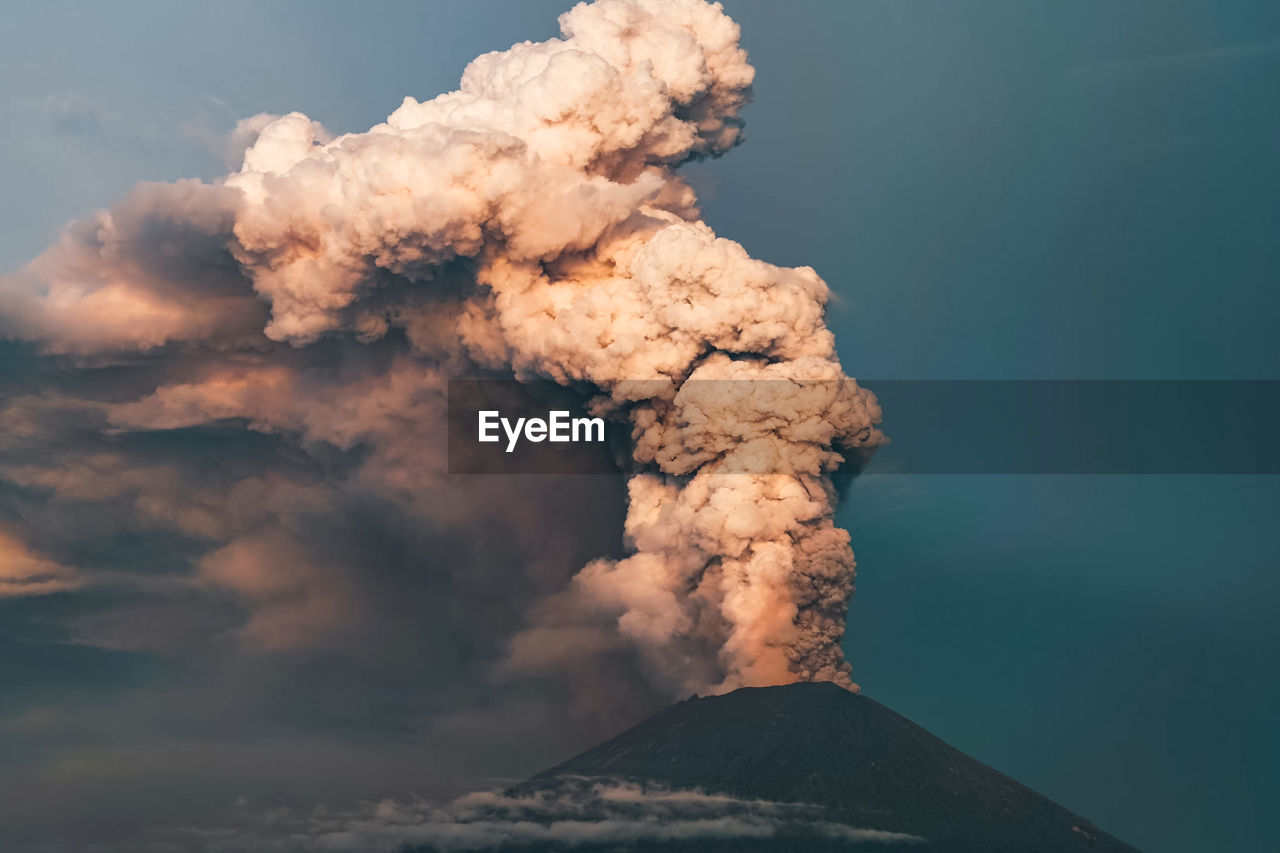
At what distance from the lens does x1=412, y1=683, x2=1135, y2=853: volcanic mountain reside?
4922cm

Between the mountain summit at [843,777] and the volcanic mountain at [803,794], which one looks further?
the mountain summit at [843,777]

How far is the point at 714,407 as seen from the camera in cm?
4966

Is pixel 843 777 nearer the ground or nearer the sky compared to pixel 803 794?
nearer the sky

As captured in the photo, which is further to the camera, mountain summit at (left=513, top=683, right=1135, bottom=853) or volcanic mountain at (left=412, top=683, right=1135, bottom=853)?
mountain summit at (left=513, top=683, right=1135, bottom=853)

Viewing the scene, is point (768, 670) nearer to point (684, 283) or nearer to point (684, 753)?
point (684, 753)

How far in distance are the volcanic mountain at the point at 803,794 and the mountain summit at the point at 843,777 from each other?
4cm

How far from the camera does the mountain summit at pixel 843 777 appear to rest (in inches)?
1943

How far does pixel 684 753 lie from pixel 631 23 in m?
23.0

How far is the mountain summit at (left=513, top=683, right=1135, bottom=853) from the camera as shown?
49344 millimetres

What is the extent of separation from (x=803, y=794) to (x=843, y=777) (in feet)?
4.39

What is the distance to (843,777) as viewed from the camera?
5025 centimetres

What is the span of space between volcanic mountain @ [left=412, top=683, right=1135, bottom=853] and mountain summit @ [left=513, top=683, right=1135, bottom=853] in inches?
1.5

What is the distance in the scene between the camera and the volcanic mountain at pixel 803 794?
1938 inches

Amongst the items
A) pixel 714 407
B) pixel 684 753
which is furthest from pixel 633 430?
pixel 684 753
